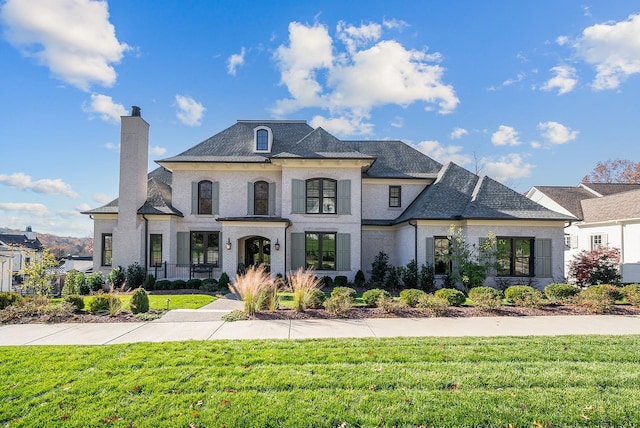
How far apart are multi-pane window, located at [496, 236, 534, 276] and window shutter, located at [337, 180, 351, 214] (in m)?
7.20

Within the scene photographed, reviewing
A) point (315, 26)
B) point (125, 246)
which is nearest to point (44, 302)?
point (125, 246)

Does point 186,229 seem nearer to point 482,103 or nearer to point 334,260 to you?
point 334,260

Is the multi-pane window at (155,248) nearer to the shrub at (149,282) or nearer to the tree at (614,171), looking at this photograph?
the shrub at (149,282)

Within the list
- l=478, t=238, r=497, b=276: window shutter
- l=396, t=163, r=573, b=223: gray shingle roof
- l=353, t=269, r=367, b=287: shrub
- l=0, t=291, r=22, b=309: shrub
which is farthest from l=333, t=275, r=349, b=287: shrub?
l=0, t=291, r=22, b=309: shrub

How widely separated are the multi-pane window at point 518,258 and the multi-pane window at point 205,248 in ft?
46.4

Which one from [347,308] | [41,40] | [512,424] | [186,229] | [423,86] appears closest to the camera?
[512,424]

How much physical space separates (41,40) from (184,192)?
876 cm

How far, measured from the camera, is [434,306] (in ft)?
30.6

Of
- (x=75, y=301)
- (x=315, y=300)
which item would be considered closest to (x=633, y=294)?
(x=315, y=300)

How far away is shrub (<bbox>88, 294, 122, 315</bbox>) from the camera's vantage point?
30.2ft

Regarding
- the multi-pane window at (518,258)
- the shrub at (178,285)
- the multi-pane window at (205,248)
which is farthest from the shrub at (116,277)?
the multi-pane window at (518,258)

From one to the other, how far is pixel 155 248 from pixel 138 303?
8.29 metres

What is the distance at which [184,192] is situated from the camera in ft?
58.4

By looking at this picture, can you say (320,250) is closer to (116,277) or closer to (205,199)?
(205,199)
